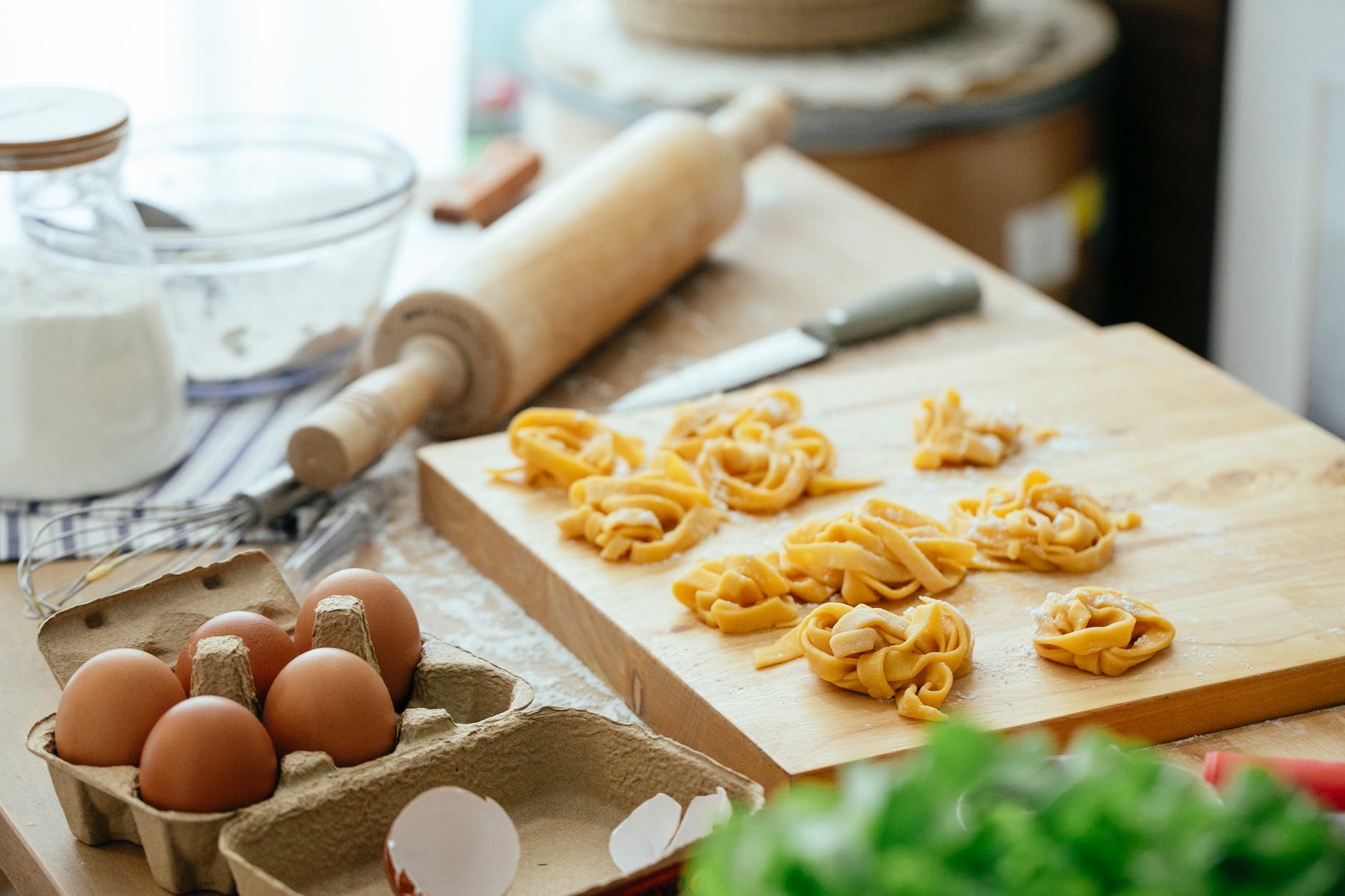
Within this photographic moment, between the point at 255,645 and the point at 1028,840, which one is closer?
the point at 1028,840

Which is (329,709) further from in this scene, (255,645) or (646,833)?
(646,833)

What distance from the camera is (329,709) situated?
2.73 feet

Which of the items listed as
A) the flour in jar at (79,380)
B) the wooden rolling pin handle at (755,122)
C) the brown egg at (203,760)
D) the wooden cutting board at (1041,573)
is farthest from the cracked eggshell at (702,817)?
the wooden rolling pin handle at (755,122)

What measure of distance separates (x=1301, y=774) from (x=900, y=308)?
887 millimetres

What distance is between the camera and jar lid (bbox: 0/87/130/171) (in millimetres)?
1115

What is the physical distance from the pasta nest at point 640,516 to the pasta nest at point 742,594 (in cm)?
7

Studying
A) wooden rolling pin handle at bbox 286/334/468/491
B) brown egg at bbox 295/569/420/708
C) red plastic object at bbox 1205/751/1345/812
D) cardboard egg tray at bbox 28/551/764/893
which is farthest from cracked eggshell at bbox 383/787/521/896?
wooden rolling pin handle at bbox 286/334/468/491

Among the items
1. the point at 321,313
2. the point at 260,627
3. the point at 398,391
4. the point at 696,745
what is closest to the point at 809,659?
the point at 696,745

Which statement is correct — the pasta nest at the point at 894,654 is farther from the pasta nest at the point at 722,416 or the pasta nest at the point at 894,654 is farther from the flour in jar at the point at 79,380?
the flour in jar at the point at 79,380

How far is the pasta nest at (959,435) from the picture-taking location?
126cm

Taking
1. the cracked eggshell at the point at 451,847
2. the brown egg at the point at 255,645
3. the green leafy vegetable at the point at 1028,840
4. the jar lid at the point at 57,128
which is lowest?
the cracked eggshell at the point at 451,847

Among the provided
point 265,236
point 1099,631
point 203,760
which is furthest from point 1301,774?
point 265,236

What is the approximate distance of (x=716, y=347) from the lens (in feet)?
5.33

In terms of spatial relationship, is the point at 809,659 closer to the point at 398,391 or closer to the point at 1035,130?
the point at 398,391
